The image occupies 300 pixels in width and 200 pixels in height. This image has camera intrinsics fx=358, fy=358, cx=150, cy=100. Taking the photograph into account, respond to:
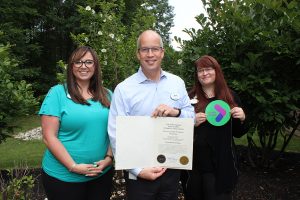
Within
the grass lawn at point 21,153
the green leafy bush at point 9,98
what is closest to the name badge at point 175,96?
the green leafy bush at point 9,98

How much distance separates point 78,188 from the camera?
300 centimetres

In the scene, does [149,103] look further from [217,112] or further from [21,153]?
[21,153]

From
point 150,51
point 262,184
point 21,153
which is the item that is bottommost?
point 21,153

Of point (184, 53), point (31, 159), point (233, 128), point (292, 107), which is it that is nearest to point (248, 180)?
point (292, 107)

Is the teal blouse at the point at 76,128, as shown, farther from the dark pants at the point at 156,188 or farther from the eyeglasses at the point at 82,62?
the dark pants at the point at 156,188

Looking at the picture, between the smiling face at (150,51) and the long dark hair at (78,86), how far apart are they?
20.0 inches

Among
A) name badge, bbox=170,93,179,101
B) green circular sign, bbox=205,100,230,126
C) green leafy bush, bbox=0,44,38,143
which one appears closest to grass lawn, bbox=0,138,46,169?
green leafy bush, bbox=0,44,38,143

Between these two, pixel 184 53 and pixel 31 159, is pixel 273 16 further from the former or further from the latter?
pixel 31 159

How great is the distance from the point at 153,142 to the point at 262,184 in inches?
146

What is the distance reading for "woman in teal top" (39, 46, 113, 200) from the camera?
2.92 metres

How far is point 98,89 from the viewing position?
10.3 feet

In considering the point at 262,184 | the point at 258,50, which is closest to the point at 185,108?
the point at 258,50

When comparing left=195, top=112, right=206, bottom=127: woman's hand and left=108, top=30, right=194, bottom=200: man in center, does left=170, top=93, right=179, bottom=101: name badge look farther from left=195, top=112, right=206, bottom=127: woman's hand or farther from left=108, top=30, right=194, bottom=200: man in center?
left=195, top=112, right=206, bottom=127: woman's hand

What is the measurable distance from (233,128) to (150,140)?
1016 mm
